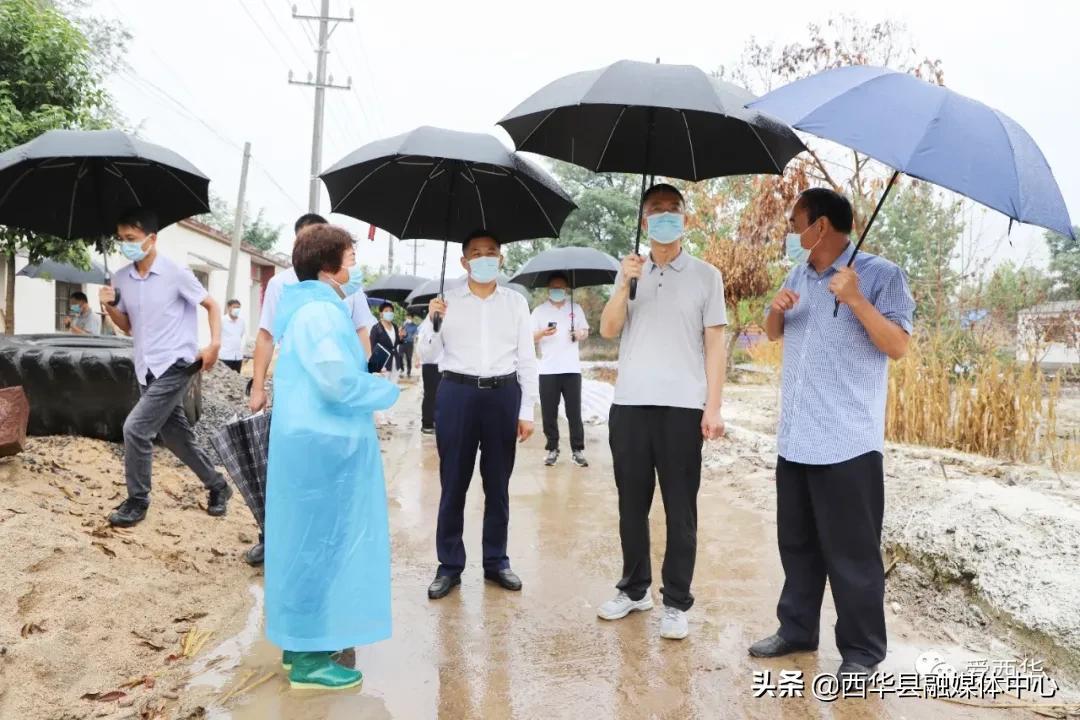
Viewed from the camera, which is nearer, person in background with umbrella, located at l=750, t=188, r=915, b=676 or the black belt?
person in background with umbrella, located at l=750, t=188, r=915, b=676

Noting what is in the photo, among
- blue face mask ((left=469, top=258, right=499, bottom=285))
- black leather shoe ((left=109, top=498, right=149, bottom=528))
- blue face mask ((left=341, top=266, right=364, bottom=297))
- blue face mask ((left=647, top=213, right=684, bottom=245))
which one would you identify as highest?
blue face mask ((left=647, top=213, right=684, bottom=245))

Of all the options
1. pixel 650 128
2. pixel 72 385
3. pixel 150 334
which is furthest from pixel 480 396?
pixel 72 385

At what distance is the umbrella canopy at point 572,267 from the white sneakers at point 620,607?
4.55 meters

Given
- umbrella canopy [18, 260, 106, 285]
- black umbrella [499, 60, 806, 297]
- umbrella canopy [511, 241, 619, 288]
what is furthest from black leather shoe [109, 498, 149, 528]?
umbrella canopy [18, 260, 106, 285]

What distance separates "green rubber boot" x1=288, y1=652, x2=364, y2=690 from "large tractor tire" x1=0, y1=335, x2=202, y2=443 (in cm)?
305

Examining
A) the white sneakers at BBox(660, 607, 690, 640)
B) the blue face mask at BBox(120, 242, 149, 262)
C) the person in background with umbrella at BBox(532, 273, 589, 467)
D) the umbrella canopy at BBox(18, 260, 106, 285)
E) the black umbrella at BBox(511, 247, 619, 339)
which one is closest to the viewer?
the white sneakers at BBox(660, 607, 690, 640)

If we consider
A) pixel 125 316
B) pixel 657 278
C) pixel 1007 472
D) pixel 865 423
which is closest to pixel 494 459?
pixel 657 278

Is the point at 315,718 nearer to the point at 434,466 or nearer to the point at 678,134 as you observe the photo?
the point at 678,134

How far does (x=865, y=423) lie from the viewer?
9.65ft

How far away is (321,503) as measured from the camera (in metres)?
2.80

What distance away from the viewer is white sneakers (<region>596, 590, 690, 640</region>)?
3354mm

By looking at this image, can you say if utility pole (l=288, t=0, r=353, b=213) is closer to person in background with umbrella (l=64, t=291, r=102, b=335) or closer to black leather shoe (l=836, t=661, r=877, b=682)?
person in background with umbrella (l=64, t=291, r=102, b=335)

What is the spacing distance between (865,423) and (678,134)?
1.76 metres

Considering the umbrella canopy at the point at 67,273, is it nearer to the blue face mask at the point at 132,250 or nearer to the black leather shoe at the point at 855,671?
the blue face mask at the point at 132,250
